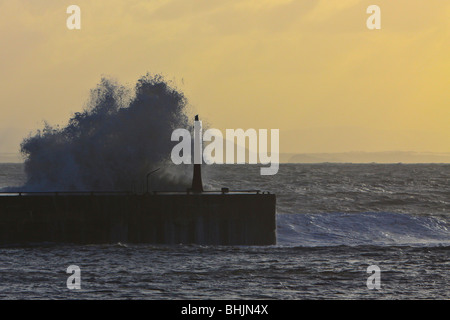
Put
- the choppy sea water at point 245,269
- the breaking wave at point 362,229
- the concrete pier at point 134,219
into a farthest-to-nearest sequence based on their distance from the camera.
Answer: the breaking wave at point 362,229, the concrete pier at point 134,219, the choppy sea water at point 245,269

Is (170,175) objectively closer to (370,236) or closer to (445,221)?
(370,236)

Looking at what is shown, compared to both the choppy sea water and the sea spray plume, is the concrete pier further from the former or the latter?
the sea spray plume

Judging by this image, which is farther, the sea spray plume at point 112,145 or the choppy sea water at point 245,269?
the sea spray plume at point 112,145

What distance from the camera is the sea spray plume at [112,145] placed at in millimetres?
45938

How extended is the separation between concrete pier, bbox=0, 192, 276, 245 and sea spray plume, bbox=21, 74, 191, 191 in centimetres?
990

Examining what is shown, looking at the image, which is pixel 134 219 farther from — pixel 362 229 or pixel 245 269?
pixel 362 229

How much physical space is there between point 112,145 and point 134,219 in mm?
13010

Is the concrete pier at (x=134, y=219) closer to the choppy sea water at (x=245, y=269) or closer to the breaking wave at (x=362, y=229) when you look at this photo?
the choppy sea water at (x=245, y=269)

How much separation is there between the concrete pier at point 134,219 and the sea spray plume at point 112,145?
9.90m

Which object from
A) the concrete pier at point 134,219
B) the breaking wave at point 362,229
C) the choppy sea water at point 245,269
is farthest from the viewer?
the breaking wave at point 362,229

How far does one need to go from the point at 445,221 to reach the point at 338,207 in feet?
33.3

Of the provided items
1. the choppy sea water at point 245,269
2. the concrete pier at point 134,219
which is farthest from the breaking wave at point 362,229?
the concrete pier at point 134,219

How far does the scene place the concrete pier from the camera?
113 feet

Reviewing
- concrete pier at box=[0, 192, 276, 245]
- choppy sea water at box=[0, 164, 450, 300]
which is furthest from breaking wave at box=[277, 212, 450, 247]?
concrete pier at box=[0, 192, 276, 245]
